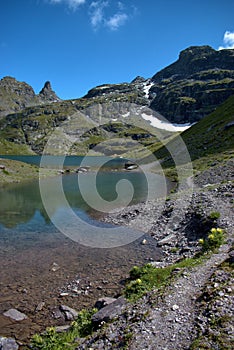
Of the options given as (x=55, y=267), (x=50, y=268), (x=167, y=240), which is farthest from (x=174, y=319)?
(x=167, y=240)

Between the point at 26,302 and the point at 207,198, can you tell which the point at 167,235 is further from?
the point at 26,302

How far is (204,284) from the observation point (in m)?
12.7

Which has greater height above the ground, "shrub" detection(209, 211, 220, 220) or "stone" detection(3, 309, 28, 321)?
"shrub" detection(209, 211, 220, 220)

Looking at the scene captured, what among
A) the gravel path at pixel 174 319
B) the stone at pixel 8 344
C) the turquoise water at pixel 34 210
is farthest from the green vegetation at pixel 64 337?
the turquoise water at pixel 34 210

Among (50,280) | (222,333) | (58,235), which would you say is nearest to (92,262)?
(50,280)

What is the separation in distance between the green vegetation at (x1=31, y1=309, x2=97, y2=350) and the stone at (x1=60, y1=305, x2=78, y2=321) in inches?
50.1

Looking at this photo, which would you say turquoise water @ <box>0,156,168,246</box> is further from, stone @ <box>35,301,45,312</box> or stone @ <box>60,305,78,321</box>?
stone @ <box>60,305,78,321</box>

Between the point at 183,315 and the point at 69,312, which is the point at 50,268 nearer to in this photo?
the point at 69,312

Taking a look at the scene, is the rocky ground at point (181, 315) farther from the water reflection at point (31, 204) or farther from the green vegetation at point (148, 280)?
the water reflection at point (31, 204)

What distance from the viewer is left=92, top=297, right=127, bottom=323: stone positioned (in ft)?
40.2

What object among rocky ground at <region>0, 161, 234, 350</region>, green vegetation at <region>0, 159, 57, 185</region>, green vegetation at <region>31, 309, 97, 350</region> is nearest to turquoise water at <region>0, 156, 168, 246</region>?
green vegetation at <region>0, 159, 57, 185</region>

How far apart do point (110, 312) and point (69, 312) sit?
360 cm

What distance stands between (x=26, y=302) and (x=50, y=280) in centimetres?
285

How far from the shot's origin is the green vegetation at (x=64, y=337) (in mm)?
11414
